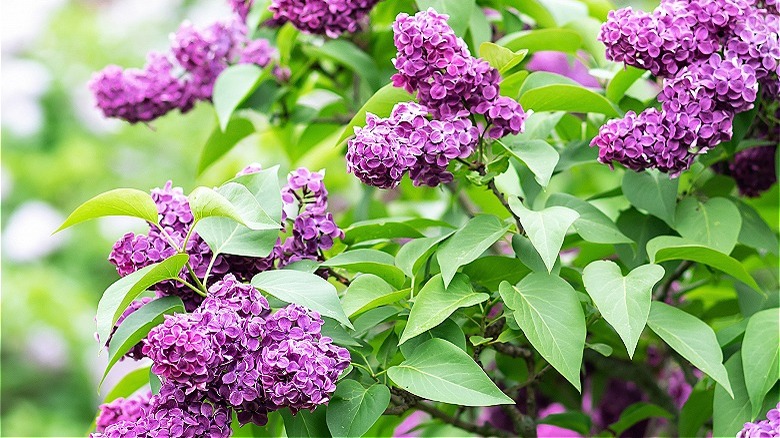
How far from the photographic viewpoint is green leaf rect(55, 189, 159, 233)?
0.70 metres

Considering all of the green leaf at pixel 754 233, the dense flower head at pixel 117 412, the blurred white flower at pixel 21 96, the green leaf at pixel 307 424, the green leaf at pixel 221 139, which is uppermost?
the blurred white flower at pixel 21 96

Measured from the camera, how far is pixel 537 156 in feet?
2.57

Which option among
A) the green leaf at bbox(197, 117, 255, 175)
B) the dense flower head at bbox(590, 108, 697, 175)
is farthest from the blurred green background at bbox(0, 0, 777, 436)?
the dense flower head at bbox(590, 108, 697, 175)

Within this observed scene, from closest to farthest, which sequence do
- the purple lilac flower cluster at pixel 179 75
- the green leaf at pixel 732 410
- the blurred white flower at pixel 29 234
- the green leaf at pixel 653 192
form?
the green leaf at pixel 732 410 → the green leaf at pixel 653 192 → the purple lilac flower cluster at pixel 179 75 → the blurred white flower at pixel 29 234

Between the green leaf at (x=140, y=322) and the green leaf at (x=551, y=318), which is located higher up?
the green leaf at (x=140, y=322)

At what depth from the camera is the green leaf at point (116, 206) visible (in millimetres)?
698

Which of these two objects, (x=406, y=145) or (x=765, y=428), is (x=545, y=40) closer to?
(x=406, y=145)

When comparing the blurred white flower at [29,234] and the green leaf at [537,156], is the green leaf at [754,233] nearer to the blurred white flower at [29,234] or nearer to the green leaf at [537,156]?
the green leaf at [537,156]

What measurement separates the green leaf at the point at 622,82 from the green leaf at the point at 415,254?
0.26m

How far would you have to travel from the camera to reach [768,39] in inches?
32.3

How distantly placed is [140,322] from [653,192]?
490 millimetres

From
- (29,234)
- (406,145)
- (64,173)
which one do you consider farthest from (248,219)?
(64,173)

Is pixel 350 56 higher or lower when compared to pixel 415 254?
higher

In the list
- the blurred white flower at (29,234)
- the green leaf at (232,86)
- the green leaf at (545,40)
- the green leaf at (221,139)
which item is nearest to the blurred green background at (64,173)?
the blurred white flower at (29,234)
